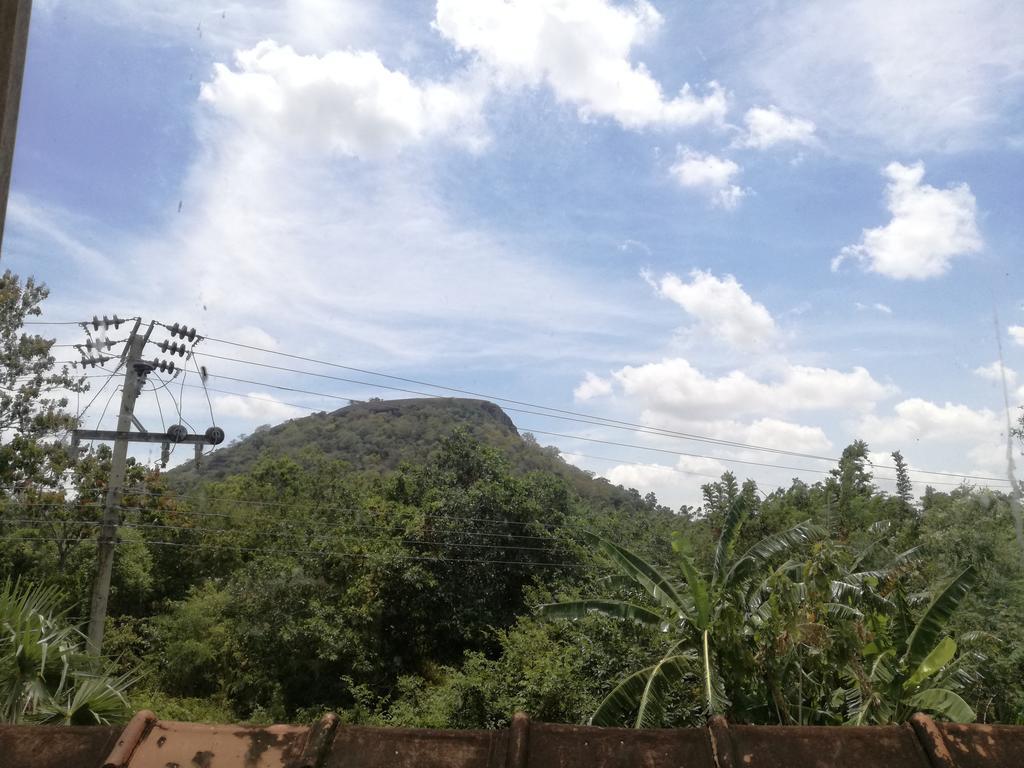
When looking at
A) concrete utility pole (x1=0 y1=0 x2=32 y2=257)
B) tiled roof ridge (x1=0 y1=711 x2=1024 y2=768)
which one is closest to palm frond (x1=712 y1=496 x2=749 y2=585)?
tiled roof ridge (x1=0 y1=711 x2=1024 y2=768)

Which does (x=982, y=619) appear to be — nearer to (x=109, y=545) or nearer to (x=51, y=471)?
(x=109, y=545)

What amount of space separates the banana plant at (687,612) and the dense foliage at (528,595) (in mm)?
33

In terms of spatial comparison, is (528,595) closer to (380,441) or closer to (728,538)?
(728,538)

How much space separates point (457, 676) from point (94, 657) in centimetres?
1223

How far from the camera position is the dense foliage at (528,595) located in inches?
372

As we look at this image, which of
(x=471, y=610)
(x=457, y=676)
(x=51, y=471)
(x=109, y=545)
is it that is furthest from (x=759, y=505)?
(x=51, y=471)

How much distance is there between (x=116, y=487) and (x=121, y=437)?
3.46 ft

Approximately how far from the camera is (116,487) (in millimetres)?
15031

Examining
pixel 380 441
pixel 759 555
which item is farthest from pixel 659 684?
pixel 380 441

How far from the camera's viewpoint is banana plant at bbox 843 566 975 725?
807cm

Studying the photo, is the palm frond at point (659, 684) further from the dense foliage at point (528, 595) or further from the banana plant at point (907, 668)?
the banana plant at point (907, 668)

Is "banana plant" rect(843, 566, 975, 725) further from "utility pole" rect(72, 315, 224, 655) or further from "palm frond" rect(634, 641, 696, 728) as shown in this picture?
"utility pole" rect(72, 315, 224, 655)

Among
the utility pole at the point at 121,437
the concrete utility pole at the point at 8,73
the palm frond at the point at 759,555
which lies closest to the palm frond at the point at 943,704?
the palm frond at the point at 759,555

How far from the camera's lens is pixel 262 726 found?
121 inches
